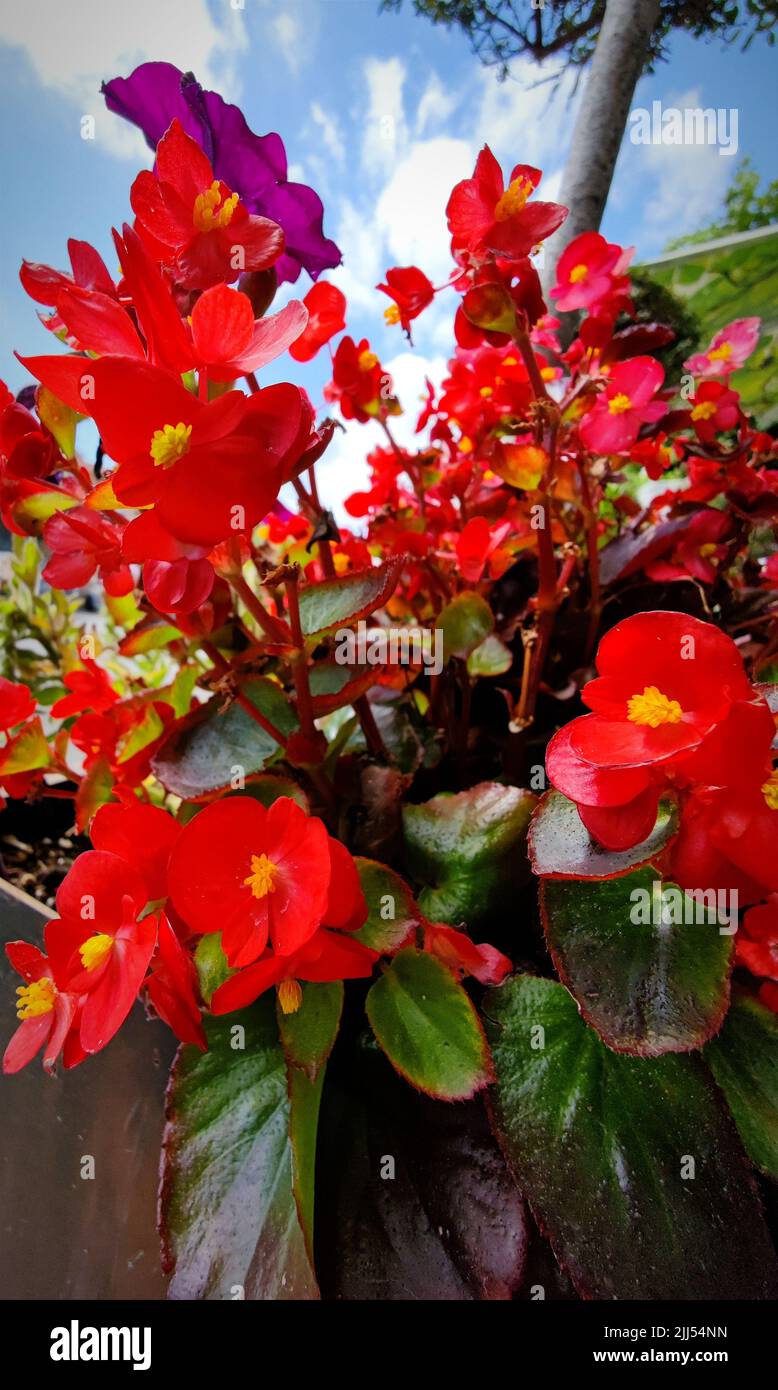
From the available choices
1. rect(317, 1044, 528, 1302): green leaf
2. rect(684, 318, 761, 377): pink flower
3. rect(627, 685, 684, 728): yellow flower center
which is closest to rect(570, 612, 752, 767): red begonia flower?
rect(627, 685, 684, 728): yellow flower center

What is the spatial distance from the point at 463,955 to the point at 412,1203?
0.41 ft

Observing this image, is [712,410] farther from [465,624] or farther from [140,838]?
[140,838]

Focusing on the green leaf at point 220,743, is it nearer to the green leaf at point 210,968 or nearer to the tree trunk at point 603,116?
the green leaf at point 210,968

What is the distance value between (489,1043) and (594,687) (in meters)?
0.17

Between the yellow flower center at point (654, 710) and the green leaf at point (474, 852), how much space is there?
117mm

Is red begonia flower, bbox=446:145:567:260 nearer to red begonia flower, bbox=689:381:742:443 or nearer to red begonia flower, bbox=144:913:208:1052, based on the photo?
red begonia flower, bbox=689:381:742:443

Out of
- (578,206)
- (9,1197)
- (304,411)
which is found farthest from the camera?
(578,206)

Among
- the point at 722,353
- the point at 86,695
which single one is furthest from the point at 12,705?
the point at 722,353

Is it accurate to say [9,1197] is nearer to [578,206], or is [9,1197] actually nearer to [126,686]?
[126,686]

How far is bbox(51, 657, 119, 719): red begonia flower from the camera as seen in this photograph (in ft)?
1.62

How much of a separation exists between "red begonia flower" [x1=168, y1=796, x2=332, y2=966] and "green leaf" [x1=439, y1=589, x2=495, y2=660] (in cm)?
17

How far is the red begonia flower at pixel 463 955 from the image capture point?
1.05 feet
